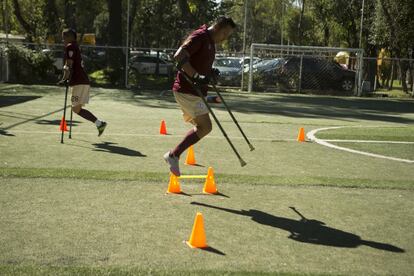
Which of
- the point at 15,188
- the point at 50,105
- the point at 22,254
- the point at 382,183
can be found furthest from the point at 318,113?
the point at 22,254

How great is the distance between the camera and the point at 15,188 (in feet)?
20.7

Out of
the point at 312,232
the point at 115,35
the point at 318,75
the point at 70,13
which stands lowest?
the point at 312,232

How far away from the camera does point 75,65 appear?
10336 millimetres

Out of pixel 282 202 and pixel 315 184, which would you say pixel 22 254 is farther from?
pixel 315 184

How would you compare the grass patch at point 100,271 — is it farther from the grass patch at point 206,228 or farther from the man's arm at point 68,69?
the man's arm at point 68,69

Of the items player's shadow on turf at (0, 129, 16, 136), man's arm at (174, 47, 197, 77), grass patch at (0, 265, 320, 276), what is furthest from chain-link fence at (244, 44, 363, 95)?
grass patch at (0, 265, 320, 276)

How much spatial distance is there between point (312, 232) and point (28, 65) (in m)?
23.0

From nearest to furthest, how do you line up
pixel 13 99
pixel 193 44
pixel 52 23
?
pixel 193 44
pixel 13 99
pixel 52 23

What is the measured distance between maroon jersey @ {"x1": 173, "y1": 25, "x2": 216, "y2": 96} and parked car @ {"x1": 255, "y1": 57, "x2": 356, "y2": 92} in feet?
71.7

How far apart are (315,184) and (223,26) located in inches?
95.4

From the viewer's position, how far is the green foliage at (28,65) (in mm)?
25391

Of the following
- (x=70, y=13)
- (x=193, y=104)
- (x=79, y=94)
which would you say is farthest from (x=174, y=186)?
(x=70, y=13)

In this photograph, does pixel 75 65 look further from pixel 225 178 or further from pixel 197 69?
pixel 225 178

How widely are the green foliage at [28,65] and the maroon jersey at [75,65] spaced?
16.4 metres
